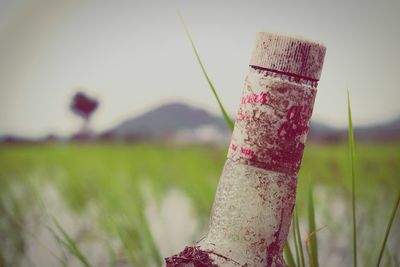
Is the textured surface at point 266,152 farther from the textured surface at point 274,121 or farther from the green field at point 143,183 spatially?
the green field at point 143,183

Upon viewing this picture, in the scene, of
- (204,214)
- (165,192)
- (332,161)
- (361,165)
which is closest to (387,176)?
(361,165)

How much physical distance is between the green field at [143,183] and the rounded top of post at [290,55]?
0.86 meters

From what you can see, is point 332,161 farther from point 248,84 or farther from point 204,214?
point 248,84

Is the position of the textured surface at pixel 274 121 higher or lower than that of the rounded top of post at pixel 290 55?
lower

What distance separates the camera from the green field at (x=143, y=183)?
1.78 m

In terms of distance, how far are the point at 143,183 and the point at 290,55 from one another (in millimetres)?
2204

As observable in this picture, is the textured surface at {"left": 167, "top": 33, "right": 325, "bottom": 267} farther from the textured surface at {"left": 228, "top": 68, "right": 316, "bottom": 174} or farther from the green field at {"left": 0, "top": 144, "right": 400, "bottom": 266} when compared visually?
the green field at {"left": 0, "top": 144, "right": 400, "bottom": 266}

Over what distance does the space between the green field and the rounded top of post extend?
864 millimetres

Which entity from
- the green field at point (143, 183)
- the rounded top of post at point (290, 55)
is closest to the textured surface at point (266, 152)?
the rounded top of post at point (290, 55)

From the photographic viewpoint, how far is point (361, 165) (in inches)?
96.7

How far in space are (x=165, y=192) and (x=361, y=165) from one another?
99 centimetres

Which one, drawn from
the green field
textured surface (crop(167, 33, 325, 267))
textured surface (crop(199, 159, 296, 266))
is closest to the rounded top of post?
textured surface (crop(167, 33, 325, 267))

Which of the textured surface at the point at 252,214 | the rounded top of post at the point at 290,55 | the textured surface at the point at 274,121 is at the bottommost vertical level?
the textured surface at the point at 252,214

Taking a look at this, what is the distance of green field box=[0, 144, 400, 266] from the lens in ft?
5.83
